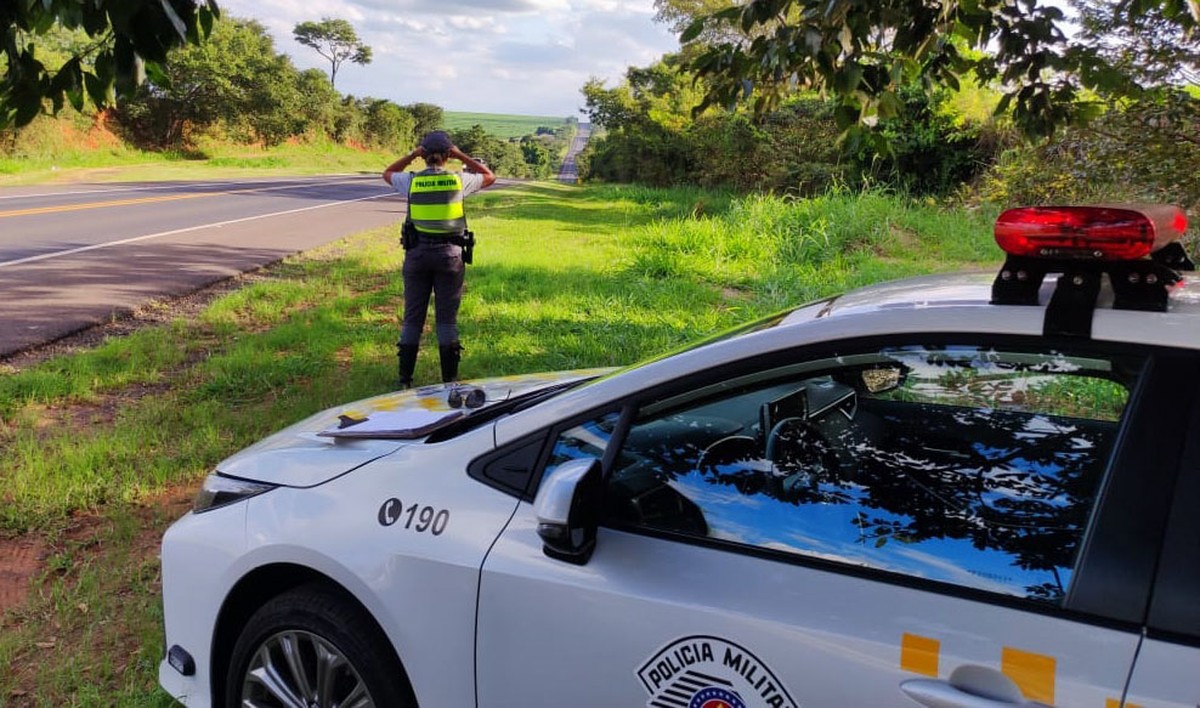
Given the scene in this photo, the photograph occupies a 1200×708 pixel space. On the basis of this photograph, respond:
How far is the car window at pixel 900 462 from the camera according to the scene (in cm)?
166

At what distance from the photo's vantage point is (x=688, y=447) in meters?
2.10

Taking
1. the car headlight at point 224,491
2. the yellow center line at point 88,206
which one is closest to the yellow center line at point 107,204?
the yellow center line at point 88,206

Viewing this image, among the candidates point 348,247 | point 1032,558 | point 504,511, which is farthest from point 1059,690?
point 348,247

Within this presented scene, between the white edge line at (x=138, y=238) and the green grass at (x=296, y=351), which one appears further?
the white edge line at (x=138, y=238)

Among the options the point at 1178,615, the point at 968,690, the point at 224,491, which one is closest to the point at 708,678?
the point at 968,690

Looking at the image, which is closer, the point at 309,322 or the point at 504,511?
the point at 504,511

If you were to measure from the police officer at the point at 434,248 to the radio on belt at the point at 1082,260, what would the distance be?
4.77 m

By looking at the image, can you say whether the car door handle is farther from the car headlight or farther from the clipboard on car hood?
the car headlight

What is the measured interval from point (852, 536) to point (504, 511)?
0.79 metres

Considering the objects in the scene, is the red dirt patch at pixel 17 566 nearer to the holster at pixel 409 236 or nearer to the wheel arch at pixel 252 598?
the wheel arch at pixel 252 598

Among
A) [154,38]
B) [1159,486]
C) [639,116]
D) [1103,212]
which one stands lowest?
[1159,486]

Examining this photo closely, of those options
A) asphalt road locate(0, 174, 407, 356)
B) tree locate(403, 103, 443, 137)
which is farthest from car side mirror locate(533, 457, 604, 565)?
tree locate(403, 103, 443, 137)

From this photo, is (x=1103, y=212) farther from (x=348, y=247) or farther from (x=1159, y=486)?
(x=348, y=247)

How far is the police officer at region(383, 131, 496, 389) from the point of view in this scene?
6.05 metres
